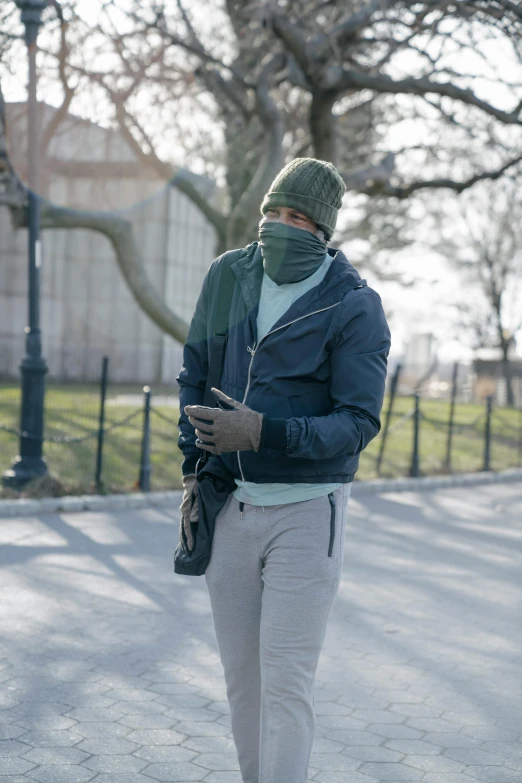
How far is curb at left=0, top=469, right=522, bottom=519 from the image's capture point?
33.2ft

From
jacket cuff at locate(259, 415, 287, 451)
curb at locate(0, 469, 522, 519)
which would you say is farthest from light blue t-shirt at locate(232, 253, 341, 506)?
curb at locate(0, 469, 522, 519)

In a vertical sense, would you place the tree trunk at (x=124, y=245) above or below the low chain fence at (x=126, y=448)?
above

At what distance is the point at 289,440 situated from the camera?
298 cm

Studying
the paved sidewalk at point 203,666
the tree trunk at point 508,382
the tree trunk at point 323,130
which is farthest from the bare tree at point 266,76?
the tree trunk at point 508,382

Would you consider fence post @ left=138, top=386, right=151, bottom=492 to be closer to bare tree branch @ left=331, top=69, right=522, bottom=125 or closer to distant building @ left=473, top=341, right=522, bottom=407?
bare tree branch @ left=331, top=69, right=522, bottom=125

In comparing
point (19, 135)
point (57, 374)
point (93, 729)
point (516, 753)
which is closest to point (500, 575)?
point (516, 753)

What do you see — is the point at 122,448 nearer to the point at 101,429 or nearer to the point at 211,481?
the point at 101,429

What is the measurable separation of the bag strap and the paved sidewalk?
1.64 m

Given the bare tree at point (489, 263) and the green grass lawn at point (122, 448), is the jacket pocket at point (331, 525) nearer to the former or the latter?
the green grass lawn at point (122, 448)

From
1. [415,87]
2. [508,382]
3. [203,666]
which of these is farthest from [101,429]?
[508,382]

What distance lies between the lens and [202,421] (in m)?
3.06

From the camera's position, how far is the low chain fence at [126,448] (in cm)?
1157

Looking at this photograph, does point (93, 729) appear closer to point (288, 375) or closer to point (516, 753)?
point (516, 753)

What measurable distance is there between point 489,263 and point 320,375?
3537 centimetres
